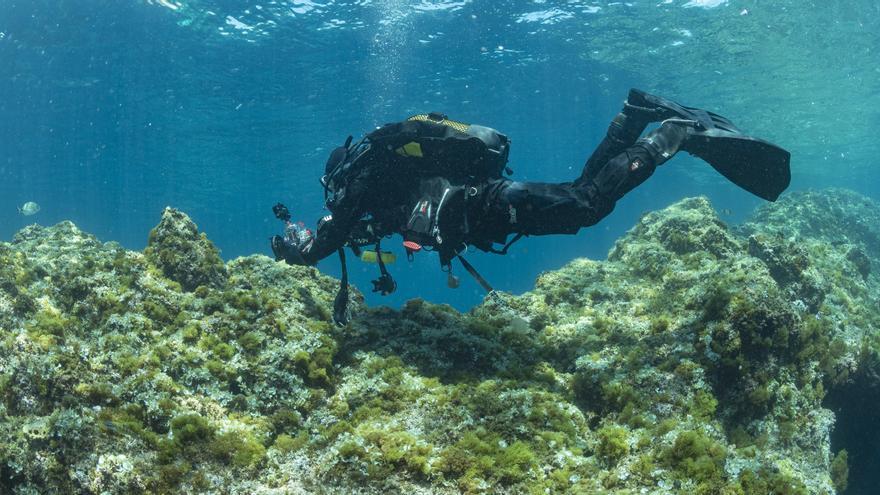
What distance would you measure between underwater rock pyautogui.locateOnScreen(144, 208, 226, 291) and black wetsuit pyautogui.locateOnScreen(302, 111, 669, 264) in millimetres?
1904

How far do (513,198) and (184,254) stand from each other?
14.3 ft

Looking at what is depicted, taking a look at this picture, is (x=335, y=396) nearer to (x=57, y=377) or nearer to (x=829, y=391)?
(x=57, y=377)

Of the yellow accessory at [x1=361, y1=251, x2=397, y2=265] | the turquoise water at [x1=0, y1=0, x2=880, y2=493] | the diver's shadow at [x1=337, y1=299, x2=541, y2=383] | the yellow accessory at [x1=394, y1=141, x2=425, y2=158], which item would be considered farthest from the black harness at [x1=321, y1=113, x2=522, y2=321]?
the turquoise water at [x1=0, y1=0, x2=880, y2=493]

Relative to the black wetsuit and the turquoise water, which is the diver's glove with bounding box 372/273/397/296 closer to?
the black wetsuit

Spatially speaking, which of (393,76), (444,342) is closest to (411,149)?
(444,342)

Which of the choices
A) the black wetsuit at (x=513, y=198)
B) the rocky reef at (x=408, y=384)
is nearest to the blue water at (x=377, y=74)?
the rocky reef at (x=408, y=384)

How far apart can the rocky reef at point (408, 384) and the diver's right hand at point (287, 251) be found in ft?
1.38

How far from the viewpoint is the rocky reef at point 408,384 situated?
11.8ft

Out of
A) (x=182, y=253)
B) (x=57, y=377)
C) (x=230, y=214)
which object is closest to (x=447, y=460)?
(x=57, y=377)

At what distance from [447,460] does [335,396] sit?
1557 millimetres

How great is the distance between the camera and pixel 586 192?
214 inches

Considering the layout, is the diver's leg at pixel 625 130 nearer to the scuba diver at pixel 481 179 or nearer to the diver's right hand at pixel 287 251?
the scuba diver at pixel 481 179

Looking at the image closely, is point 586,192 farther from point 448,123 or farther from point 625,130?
point 448,123

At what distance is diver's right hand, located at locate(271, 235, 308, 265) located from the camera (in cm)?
675
